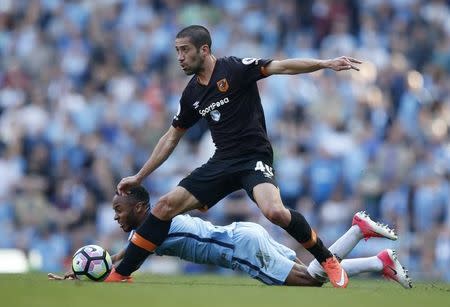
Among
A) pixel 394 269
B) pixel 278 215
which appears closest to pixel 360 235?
pixel 394 269

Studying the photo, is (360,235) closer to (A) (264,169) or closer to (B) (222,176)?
(A) (264,169)

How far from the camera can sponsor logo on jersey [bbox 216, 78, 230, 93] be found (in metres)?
11.7

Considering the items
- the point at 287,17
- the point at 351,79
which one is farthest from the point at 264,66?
the point at 287,17

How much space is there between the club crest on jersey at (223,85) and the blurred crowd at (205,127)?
6.04 metres

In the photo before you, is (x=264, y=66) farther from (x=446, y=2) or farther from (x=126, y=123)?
(x=446, y=2)

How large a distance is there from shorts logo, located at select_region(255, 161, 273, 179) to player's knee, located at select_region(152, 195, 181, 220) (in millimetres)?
776

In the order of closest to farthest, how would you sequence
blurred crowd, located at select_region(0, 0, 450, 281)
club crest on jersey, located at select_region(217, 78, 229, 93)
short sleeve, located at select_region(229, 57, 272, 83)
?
short sleeve, located at select_region(229, 57, 272, 83)
club crest on jersey, located at select_region(217, 78, 229, 93)
blurred crowd, located at select_region(0, 0, 450, 281)

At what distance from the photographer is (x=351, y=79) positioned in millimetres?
19562

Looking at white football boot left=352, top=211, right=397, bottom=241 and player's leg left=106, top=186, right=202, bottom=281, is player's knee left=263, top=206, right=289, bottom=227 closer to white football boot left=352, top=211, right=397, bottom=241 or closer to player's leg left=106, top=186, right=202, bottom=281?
player's leg left=106, top=186, right=202, bottom=281

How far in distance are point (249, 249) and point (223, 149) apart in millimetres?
937

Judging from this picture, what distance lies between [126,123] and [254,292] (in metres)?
9.62

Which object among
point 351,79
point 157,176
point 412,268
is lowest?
point 412,268

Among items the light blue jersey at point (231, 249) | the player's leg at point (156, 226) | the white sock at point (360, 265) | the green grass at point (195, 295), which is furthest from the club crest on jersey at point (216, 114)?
the white sock at point (360, 265)

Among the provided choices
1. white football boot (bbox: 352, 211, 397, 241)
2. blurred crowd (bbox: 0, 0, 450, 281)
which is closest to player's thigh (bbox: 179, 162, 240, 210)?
white football boot (bbox: 352, 211, 397, 241)
